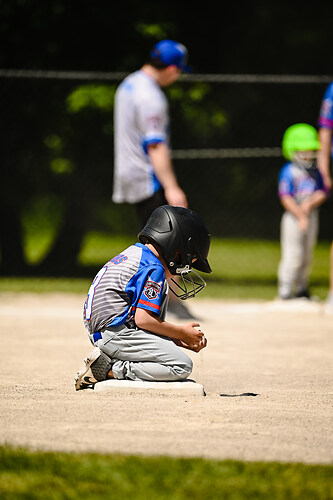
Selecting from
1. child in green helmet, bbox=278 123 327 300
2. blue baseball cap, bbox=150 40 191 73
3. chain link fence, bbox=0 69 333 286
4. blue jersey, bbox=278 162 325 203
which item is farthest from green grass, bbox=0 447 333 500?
chain link fence, bbox=0 69 333 286

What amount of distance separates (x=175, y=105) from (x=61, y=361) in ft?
24.8

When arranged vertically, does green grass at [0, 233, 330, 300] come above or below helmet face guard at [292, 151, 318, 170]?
below

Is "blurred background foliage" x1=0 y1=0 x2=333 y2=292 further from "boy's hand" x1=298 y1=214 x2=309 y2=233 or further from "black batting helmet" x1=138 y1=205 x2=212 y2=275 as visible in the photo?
"black batting helmet" x1=138 y1=205 x2=212 y2=275

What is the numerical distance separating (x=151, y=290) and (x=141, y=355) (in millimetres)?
391

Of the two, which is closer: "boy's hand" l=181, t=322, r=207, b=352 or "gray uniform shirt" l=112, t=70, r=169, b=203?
"boy's hand" l=181, t=322, r=207, b=352

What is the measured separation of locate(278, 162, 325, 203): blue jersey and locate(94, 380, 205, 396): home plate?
5302 millimetres

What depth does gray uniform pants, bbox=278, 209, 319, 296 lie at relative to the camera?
9.63m

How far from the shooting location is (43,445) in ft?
11.9

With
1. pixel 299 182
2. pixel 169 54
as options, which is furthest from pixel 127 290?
pixel 299 182

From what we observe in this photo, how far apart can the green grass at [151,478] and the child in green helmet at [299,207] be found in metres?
6.37

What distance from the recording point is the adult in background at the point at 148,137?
7.98 meters

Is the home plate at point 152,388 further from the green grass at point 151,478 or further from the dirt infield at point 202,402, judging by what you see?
the green grass at point 151,478

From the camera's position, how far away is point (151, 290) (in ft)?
15.8

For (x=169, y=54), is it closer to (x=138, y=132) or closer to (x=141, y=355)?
(x=138, y=132)
